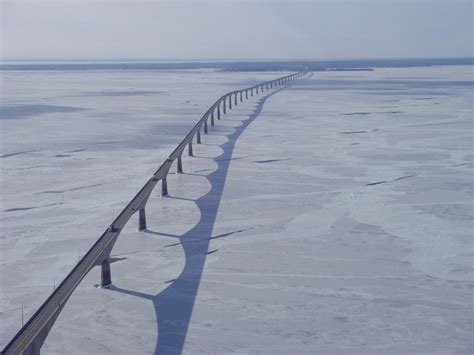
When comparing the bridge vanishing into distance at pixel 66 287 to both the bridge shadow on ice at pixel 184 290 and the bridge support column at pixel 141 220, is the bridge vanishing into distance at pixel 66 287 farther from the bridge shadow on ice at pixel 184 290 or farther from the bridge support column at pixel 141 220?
the bridge shadow on ice at pixel 184 290

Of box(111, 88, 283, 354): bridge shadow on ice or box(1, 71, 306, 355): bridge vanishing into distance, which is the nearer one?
box(1, 71, 306, 355): bridge vanishing into distance

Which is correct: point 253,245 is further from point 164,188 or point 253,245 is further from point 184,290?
point 164,188

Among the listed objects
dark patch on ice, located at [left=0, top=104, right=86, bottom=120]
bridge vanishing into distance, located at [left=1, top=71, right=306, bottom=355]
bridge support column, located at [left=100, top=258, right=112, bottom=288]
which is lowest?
dark patch on ice, located at [left=0, top=104, right=86, bottom=120]

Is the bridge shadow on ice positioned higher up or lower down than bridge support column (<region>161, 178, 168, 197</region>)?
lower down

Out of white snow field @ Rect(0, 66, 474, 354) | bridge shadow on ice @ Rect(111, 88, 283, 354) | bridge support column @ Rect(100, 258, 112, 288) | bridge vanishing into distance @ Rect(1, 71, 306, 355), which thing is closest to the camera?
bridge vanishing into distance @ Rect(1, 71, 306, 355)

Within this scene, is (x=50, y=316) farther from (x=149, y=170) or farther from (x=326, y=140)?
(x=326, y=140)

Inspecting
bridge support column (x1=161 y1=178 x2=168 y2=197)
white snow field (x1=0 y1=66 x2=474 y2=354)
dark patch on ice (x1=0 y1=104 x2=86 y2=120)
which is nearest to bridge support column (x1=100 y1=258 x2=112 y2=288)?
white snow field (x1=0 y1=66 x2=474 y2=354)

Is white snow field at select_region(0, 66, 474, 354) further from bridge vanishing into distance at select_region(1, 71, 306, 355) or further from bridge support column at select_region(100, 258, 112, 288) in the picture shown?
bridge vanishing into distance at select_region(1, 71, 306, 355)

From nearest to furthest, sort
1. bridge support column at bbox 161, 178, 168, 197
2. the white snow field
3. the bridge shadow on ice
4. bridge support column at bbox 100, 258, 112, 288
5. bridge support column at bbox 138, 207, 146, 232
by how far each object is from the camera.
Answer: the bridge shadow on ice
the white snow field
bridge support column at bbox 100, 258, 112, 288
bridge support column at bbox 138, 207, 146, 232
bridge support column at bbox 161, 178, 168, 197
